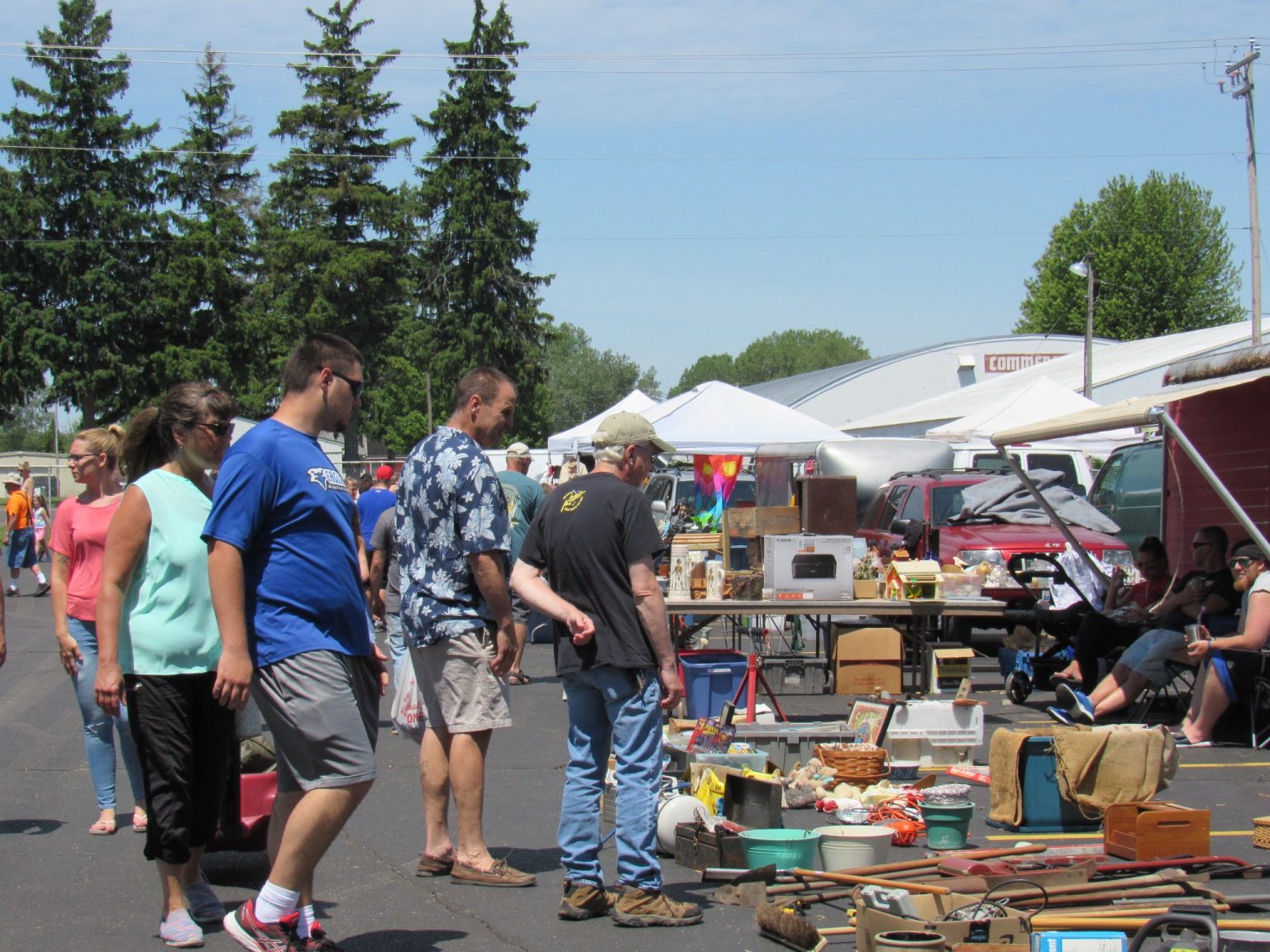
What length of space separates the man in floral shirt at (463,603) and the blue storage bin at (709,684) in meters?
3.80

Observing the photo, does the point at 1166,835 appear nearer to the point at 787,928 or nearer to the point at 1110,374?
the point at 787,928

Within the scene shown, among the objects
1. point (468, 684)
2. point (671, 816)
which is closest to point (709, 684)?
point (671, 816)

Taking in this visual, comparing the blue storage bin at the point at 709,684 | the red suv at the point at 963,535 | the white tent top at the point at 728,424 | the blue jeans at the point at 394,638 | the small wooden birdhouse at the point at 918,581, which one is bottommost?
the blue storage bin at the point at 709,684

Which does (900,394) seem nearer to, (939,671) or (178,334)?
(178,334)

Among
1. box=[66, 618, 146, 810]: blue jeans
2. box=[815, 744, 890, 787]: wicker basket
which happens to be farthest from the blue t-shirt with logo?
box=[815, 744, 890, 787]: wicker basket

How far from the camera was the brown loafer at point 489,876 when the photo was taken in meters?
5.48

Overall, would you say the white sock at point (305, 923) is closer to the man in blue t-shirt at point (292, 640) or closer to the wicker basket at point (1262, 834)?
the man in blue t-shirt at point (292, 640)

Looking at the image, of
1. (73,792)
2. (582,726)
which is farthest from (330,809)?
(73,792)

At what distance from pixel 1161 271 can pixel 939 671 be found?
183 ft

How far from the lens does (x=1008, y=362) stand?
5519 cm

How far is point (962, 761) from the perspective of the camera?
8281mm

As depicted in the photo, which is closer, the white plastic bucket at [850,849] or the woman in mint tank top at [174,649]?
the woman in mint tank top at [174,649]

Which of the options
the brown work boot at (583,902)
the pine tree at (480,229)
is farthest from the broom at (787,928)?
the pine tree at (480,229)

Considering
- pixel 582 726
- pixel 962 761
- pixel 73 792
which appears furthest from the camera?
pixel 962 761
